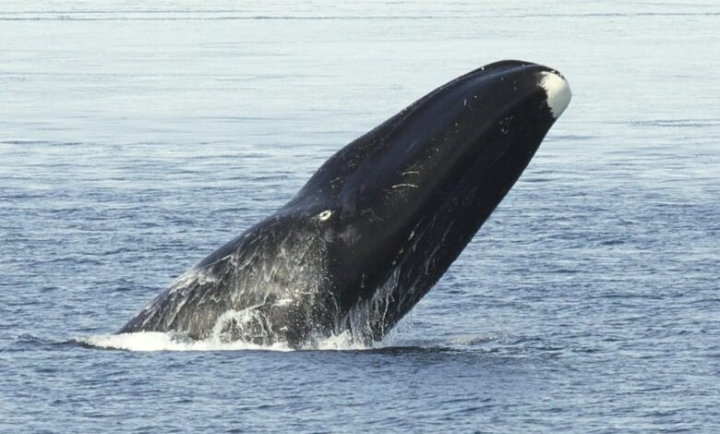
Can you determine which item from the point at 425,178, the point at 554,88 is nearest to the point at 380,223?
the point at 425,178

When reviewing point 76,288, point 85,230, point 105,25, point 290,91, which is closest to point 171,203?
point 85,230

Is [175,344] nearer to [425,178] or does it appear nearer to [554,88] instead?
[425,178]

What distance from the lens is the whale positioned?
49.6 feet

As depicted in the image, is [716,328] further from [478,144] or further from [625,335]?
[478,144]

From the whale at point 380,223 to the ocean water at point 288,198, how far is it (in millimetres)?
372

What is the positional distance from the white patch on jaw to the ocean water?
249 cm

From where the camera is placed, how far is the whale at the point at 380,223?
596 inches

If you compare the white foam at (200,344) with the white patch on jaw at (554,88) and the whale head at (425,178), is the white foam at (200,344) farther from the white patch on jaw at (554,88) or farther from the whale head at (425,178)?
the white patch on jaw at (554,88)

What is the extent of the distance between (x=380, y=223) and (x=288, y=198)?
14.0m

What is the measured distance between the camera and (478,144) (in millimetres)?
15148

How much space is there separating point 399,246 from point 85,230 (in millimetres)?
10819

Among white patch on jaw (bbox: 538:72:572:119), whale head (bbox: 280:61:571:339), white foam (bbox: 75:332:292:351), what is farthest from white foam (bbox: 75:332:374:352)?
white patch on jaw (bbox: 538:72:572:119)

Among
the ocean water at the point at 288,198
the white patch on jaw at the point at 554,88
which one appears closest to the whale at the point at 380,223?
the white patch on jaw at the point at 554,88

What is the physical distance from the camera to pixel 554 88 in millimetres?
14961
